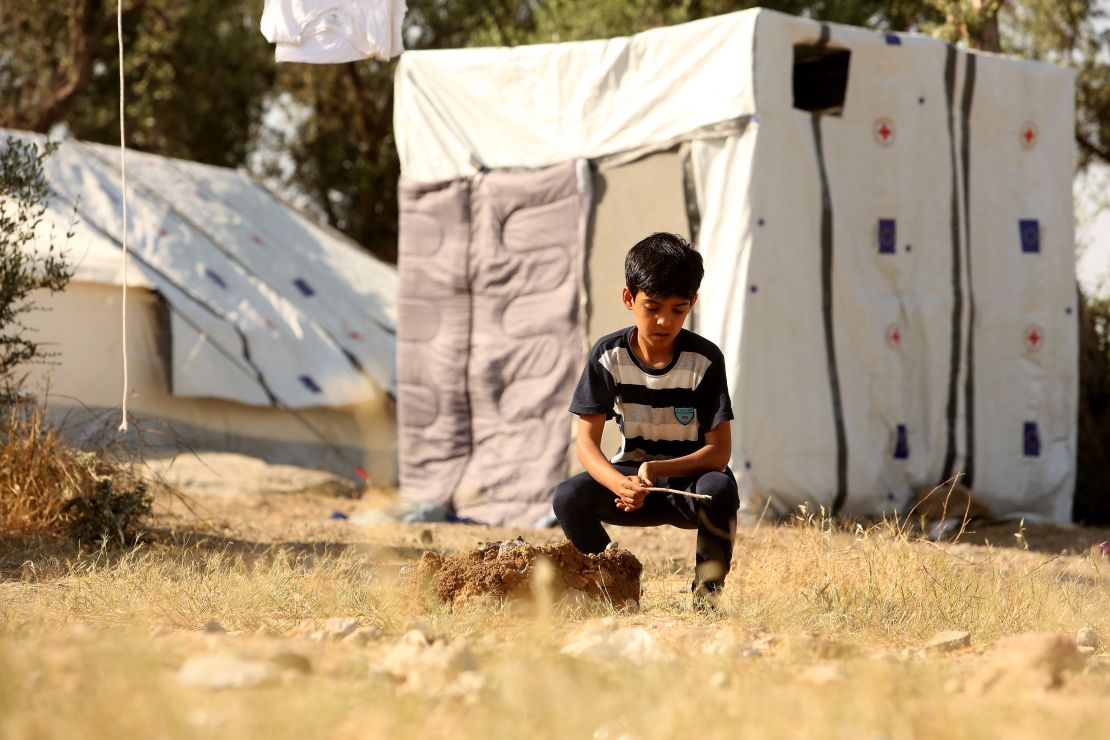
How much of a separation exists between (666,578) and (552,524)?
2.19 metres

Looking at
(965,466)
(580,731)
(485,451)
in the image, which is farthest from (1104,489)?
(580,731)

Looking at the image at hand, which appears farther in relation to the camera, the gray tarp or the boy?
the gray tarp

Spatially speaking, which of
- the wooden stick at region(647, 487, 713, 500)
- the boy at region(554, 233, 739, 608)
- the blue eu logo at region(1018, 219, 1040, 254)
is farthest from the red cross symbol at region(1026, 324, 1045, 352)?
the wooden stick at region(647, 487, 713, 500)

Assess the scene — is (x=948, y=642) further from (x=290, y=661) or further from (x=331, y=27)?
(x=331, y=27)

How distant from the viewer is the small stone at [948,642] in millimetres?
2969

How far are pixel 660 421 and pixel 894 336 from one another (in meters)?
3.15

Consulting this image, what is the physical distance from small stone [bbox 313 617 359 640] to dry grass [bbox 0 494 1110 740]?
8cm

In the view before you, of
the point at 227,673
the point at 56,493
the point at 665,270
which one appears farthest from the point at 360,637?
the point at 56,493

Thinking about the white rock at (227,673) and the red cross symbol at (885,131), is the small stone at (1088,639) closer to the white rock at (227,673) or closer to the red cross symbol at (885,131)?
the white rock at (227,673)

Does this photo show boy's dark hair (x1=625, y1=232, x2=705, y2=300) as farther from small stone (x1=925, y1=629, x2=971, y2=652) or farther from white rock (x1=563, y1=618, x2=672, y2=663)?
small stone (x1=925, y1=629, x2=971, y2=652)

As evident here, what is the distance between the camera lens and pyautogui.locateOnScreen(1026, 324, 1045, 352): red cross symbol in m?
6.64

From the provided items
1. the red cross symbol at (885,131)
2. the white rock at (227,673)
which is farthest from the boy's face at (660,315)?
the red cross symbol at (885,131)

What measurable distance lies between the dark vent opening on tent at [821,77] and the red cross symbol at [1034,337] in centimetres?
153

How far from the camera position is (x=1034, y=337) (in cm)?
665
